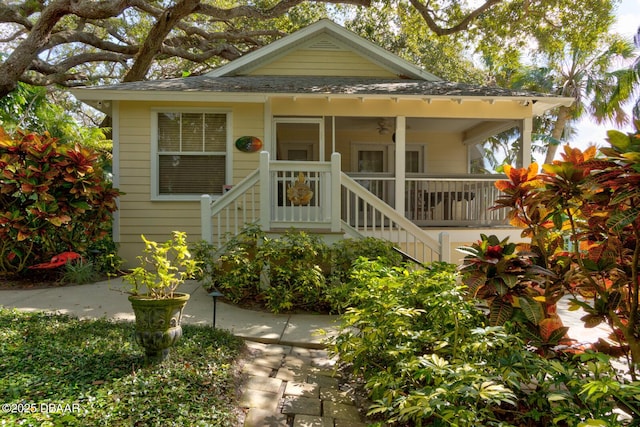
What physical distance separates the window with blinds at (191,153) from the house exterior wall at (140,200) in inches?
8.2

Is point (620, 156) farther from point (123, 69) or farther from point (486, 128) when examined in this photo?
point (123, 69)

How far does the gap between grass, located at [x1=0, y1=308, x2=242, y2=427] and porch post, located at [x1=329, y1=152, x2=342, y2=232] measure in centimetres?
244

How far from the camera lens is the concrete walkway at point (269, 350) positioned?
8.26ft

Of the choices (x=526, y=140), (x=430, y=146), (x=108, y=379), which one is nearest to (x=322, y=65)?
(x=430, y=146)

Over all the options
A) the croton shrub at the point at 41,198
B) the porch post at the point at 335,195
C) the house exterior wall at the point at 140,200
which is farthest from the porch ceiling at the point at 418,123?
the croton shrub at the point at 41,198

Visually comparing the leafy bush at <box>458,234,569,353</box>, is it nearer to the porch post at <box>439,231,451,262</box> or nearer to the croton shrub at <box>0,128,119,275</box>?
the porch post at <box>439,231,451,262</box>

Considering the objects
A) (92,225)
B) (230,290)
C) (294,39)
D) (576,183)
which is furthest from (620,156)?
(294,39)

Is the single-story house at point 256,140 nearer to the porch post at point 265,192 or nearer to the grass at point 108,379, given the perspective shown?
the porch post at point 265,192

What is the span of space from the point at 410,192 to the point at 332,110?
2329mm

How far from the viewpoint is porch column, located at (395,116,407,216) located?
7984mm

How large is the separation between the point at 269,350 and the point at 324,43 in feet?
24.7

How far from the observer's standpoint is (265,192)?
18.3ft

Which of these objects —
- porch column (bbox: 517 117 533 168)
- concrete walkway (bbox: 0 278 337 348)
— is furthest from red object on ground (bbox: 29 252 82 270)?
porch column (bbox: 517 117 533 168)

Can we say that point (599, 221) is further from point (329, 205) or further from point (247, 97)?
point (247, 97)
